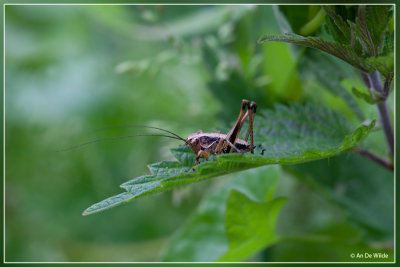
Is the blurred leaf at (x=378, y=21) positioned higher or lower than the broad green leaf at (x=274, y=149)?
higher

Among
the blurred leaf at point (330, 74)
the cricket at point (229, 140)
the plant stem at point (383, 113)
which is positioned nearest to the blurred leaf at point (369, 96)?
the plant stem at point (383, 113)

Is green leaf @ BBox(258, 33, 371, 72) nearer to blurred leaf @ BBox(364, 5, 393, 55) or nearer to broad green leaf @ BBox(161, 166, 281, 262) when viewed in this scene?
blurred leaf @ BBox(364, 5, 393, 55)

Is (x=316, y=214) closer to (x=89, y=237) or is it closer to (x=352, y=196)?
(x=352, y=196)

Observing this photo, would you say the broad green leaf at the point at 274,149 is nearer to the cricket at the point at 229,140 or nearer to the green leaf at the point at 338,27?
the cricket at the point at 229,140

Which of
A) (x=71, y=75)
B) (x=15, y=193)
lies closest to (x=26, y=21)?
(x=71, y=75)

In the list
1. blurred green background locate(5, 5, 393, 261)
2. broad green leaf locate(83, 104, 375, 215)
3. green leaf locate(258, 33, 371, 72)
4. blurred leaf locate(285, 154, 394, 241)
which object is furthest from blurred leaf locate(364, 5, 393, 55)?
blurred leaf locate(285, 154, 394, 241)

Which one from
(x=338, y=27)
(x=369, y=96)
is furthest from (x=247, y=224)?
(x=338, y=27)

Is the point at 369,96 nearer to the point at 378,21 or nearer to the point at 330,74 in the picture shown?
the point at 378,21
